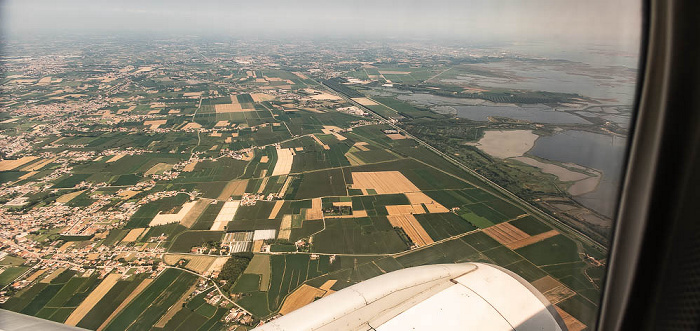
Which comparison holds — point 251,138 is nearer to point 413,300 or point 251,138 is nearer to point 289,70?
point 413,300

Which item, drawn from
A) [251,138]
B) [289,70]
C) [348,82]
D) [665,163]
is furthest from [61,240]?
[289,70]

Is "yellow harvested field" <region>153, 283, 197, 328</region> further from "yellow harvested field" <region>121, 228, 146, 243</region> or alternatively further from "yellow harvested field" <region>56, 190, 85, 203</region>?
"yellow harvested field" <region>56, 190, 85, 203</region>

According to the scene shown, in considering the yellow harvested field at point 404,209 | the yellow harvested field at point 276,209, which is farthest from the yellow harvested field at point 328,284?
the yellow harvested field at point 404,209

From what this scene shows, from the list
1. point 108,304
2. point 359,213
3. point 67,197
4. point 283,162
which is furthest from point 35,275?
point 283,162

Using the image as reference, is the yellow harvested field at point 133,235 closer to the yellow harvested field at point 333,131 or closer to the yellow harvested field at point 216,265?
the yellow harvested field at point 216,265

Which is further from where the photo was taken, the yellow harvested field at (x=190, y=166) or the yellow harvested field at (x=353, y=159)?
the yellow harvested field at (x=353, y=159)

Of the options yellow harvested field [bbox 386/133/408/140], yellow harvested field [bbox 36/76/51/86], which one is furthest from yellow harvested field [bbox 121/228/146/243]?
yellow harvested field [bbox 36/76/51/86]
